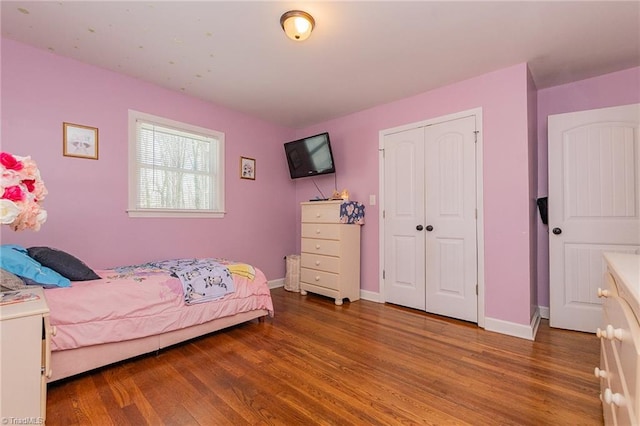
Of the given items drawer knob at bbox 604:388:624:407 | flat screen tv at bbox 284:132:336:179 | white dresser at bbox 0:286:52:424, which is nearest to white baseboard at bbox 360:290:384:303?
flat screen tv at bbox 284:132:336:179

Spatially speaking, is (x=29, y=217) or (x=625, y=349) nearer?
(x=625, y=349)

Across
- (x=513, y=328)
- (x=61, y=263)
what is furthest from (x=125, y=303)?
(x=513, y=328)

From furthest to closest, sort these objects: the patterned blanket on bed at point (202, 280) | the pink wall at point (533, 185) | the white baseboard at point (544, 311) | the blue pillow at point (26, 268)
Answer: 1. the white baseboard at point (544, 311)
2. the pink wall at point (533, 185)
3. the patterned blanket on bed at point (202, 280)
4. the blue pillow at point (26, 268)

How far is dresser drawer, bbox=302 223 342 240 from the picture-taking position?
3.49 metres

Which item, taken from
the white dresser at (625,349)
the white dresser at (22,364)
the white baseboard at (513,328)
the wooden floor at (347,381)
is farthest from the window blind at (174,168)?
the white dresser at (625,349)

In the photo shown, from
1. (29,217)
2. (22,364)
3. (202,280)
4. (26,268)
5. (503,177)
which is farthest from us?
(503,177)

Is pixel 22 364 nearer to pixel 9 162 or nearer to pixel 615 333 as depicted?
pixel 9 162

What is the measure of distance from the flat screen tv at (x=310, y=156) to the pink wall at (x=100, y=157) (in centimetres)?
71

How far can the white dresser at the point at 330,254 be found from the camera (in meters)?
3.47

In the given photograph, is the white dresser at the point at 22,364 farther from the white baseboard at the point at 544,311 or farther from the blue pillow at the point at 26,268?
the white baseboard at the point at 544,311

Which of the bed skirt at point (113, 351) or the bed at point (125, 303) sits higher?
the bed at point (125, 303)

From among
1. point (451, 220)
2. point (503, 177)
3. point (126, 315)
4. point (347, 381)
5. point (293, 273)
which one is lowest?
point (347, 381)

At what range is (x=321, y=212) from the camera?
367 cm

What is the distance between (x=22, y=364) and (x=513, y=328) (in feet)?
10.4
